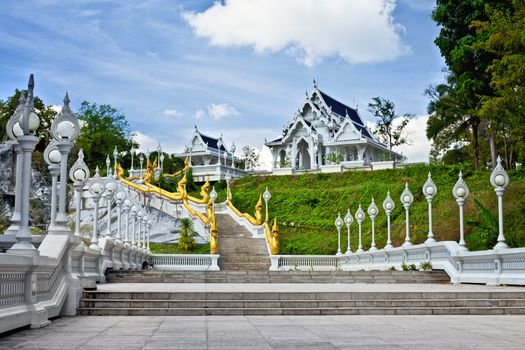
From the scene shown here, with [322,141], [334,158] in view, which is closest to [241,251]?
[334,158]

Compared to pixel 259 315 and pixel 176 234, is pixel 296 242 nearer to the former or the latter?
pixel 176 234

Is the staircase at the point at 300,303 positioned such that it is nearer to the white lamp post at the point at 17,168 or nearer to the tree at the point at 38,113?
the white lamp post at the point at 17,168

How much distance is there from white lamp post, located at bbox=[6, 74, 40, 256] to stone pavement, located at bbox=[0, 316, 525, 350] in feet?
4.04

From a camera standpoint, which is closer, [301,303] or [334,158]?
[301,303]

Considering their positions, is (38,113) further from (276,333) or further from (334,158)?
(276,333)

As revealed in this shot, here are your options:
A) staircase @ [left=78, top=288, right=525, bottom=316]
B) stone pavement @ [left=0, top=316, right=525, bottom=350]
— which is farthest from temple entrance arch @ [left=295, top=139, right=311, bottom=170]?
stone pavement @ [left=0, top=316, right=525, bottom=350]

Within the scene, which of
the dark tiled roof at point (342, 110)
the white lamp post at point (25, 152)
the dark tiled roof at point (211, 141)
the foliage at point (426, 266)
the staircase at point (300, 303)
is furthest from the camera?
the dark tiled roof at point (211, 141)

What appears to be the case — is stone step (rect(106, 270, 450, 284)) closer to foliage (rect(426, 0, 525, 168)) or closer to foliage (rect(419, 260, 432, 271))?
foliage (rect(419, 260, 432, 271))

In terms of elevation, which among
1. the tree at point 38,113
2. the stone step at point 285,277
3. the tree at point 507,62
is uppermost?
the tree at point 38,113

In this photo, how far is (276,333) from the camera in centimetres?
919

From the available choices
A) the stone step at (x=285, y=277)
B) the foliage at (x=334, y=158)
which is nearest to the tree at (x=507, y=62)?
the stone step at (x=285, y=277)

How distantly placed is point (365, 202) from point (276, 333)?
4434cm

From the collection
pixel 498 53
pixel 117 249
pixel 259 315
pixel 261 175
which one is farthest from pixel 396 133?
pixel 259 315

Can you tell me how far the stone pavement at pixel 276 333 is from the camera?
7848 millimetres
